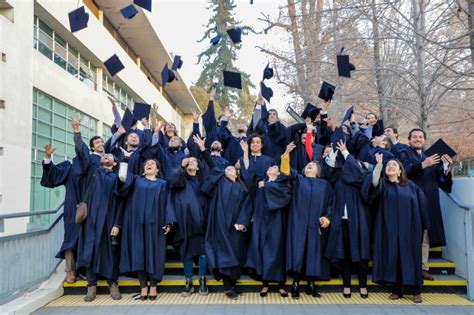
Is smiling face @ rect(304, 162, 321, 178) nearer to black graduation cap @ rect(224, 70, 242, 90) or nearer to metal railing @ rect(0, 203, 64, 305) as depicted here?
black graduation cap @ rect(224, 70, 242, 90)

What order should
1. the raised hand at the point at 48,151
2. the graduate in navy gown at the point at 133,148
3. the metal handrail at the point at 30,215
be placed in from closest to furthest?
1. the metal handrail at the point at 30,215
2. the raised hand at the point at 48,151
3. the graduate in navy gown at the point at 133,148

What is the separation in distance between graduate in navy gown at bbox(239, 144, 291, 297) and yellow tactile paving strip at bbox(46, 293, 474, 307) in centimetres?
23

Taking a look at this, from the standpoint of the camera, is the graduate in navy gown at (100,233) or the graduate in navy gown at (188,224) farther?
the graduate in navy gown at (188,224)

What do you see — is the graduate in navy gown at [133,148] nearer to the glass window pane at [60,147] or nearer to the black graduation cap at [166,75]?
the black graduation cap at [166,75]

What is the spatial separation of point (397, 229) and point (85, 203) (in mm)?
4414

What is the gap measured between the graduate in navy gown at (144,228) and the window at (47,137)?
8.21 m

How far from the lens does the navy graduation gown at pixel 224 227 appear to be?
5980 millimetres

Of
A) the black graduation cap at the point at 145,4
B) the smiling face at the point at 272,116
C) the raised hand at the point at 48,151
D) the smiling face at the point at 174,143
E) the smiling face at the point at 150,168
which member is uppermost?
the black graduation cap at the point at 145,4

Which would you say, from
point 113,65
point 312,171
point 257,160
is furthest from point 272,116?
point 113,65

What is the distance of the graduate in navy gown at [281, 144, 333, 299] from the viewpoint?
5842 millimetres

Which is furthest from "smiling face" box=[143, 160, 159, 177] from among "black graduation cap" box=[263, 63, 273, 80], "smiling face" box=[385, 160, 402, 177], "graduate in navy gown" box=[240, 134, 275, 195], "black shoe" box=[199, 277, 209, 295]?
"smiling face" box=[385, 160, 402, 177]

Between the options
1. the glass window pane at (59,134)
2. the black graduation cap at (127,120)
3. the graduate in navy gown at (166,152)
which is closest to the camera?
the graduate in navy gown at (166,152)

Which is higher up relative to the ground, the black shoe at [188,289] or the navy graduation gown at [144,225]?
the navy graduation gown at [144,225]

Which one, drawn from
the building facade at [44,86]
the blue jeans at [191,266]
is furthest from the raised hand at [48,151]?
the building facade at [44,86]
